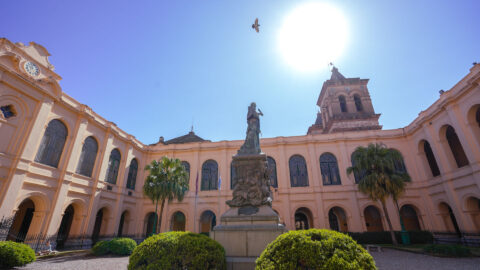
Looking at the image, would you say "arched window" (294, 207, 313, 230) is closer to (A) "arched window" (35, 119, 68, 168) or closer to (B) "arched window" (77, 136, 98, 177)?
(B) "arched window" (77, 136, 98, 177)

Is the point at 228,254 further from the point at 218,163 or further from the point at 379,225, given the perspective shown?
the point at 379,225

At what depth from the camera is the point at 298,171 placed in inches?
970

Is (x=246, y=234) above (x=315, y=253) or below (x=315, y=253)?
above

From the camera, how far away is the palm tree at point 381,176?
708 inches

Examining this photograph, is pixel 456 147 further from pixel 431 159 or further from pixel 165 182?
pixel 165 182

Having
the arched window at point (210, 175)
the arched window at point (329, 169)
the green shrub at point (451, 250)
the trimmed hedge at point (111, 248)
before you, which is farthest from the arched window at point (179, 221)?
the green shrub at point (451, 250)

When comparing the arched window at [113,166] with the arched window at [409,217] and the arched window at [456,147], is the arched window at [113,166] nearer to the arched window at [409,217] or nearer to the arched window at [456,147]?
the arched window at [409,217]

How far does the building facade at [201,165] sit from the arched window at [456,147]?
0.08 meters

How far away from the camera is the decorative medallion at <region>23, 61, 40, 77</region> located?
15.6 metres

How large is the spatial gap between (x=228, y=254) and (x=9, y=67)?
18.6 metres

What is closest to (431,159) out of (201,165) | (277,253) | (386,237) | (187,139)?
(386,237)

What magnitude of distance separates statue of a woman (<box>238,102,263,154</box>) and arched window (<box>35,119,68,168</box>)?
1632 centimetres

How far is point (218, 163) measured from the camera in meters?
26.1

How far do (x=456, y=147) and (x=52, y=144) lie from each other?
34162 millimetres
